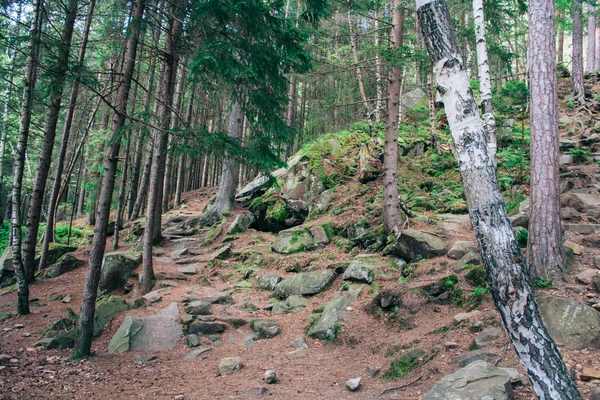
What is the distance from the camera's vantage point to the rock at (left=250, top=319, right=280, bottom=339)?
6992 millimetres

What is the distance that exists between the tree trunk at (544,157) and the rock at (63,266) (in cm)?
1334

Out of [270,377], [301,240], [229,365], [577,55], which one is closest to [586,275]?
[270,377]

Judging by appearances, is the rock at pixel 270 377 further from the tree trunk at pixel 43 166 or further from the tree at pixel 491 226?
the tree trunk at pixel 43 166

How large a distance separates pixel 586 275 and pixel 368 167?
800 cm

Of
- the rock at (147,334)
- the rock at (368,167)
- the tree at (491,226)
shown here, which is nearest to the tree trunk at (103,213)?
the rock at (147,334)

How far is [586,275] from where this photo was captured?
5215mm

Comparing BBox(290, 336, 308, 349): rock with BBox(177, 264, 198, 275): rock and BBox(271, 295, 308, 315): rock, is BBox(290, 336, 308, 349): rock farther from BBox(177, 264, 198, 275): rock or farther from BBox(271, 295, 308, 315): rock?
BBox(177, 264, 198, 275): rock

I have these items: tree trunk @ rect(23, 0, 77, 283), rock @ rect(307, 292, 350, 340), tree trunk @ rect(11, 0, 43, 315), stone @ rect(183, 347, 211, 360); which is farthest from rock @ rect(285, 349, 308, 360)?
tree trunk @ rect(23, 0, 77, 283)

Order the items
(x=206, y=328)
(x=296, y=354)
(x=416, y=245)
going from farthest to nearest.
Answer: (x=416, y=245), (x=206, y=328), (x=296, y=354)

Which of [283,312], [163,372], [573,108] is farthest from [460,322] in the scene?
[573,108]

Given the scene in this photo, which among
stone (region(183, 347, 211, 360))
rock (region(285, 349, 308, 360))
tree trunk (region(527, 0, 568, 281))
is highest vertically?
tree trunk (region(527, 0, 568, 281))

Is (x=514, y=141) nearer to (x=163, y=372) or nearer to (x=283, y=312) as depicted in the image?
(x=283, y=312)

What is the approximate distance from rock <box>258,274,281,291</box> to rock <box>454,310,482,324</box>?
486 centimetres

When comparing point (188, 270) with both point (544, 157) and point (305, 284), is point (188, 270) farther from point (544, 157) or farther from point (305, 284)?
point (544, 157)
